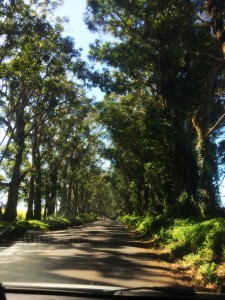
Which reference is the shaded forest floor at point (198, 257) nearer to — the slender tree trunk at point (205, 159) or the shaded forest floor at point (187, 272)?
the shaded forest floor at point (187, 272)

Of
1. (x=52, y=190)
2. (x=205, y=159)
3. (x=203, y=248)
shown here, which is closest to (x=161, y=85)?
(x=205, y=159)

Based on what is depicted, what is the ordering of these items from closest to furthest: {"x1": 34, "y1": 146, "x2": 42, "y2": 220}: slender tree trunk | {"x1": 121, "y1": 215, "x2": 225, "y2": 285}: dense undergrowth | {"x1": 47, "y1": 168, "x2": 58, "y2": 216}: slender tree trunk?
{"x1": 121, "y1": 215, "x2": 225, "y2": 285}: dense undergrowth
{"x1": 34, "y1": 146, "x2": 42, "y2": 220}: slender tree trunk
{"x1": 47, "y1": 168, "x2": 58, "y2": 216}: slender tree trunk

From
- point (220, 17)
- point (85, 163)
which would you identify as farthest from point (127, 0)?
point (85, 163)

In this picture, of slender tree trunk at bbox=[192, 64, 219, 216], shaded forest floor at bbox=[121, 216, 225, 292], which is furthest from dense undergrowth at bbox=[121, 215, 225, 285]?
slender tree trunk at bbox=[192, 64, 219, 216]

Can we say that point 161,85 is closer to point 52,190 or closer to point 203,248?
point 203,248

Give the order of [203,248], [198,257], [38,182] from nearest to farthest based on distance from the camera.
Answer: [198,257] → [203,248] → [38,182]

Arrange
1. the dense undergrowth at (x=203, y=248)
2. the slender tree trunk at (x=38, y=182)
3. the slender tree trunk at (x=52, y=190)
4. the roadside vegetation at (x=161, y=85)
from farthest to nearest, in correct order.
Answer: the slender tree trunk at (x=52, y=190)
the slender tree trunk at (x=38, y=182)
the roadside vegetation at (x=161, y=85)
the dense undergrowth at (x=203, y=248)

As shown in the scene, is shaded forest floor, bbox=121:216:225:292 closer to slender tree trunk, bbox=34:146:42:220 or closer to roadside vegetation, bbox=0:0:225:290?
roadside vegetation, bbox=0:0:225:290

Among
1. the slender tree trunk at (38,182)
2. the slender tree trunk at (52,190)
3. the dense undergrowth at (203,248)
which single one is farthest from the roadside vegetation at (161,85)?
the slender tree trunk at (52,190)

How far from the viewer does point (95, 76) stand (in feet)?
69.8

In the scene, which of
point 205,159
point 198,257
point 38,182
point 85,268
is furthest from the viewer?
point 38,182

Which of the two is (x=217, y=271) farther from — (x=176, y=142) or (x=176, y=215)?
(x=176, y=142)

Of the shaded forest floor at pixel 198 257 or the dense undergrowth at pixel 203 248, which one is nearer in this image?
the shaded forest floor at pixel 198 257

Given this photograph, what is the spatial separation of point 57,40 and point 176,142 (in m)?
9.13
